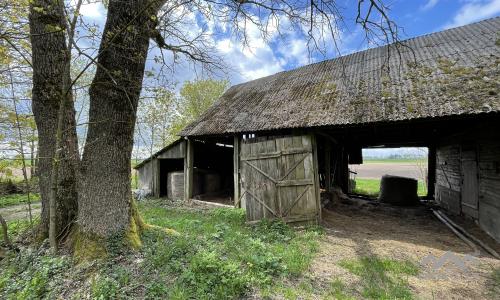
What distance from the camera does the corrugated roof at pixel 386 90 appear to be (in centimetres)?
478

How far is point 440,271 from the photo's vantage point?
11.8 feet

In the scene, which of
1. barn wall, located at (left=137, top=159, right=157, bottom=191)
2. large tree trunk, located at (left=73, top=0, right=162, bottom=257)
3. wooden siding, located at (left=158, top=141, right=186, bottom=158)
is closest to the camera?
large tree trunk, located at (left=73, top=0, right=162, bottom=257)

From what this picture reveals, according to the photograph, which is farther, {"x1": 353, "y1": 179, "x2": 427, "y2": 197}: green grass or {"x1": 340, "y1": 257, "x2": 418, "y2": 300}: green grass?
{"x1": 353, "y1": 179, "x2": 427, "y2": 197}: green grass

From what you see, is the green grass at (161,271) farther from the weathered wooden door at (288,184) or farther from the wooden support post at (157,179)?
the wooden support post at (157,179)

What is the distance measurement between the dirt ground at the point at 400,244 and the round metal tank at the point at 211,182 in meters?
6.03

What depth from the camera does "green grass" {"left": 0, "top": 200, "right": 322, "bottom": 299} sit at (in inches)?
107

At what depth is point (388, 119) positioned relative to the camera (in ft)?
16.1

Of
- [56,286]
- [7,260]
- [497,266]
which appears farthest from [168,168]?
[497,266]

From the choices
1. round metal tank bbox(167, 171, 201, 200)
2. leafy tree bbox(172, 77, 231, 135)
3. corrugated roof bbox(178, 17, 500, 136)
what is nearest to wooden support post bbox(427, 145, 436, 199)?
corrugated roof bbox(178, 17, 500, 136)

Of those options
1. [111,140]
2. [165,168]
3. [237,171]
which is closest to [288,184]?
[237,171]

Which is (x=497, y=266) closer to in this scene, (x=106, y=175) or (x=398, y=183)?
(x=398, y=183)

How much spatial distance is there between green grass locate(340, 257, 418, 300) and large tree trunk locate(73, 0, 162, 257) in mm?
3597

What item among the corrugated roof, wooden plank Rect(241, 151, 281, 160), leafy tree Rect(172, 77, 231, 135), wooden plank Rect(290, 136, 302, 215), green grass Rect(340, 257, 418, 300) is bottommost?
green grass Rect(340, 257, 418, 300)

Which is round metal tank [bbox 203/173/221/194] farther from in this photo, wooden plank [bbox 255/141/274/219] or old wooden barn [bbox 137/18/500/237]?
wooden plank [bbox 255/141/274/219]
